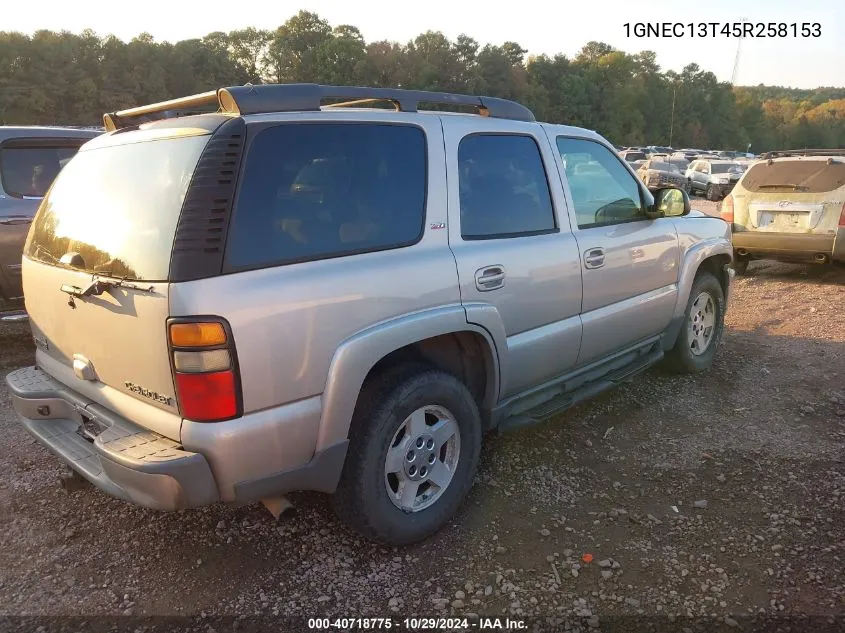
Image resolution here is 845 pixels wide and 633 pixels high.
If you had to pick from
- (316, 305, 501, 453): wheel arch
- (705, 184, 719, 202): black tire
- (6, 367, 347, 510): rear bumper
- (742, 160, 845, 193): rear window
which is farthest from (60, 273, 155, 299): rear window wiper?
(705, 184, 719, 202): black tire

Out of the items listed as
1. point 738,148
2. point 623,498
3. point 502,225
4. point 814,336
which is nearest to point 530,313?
point 502,225

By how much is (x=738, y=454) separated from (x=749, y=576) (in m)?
1.20

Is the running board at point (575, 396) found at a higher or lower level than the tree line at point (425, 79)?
lower

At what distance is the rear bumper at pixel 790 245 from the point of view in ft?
25.0

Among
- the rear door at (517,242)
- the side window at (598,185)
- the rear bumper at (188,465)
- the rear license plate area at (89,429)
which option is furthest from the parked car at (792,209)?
the rear license plate area at (89,429)

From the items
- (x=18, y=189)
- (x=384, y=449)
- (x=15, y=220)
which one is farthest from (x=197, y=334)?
(x=18, y=189)

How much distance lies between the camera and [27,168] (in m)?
5.73

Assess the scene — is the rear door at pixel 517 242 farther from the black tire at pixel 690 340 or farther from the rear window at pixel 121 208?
the black tire at pixel 690 340

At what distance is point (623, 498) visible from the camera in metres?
3.22

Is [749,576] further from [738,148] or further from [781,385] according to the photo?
[738,148]

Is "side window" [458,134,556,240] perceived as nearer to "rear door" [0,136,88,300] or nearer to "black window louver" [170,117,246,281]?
"black window louver" [170,117,246,281]

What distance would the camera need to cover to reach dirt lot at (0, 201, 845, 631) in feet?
8.17

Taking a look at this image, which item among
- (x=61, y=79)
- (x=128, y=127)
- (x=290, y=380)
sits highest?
(x=61, y=79)

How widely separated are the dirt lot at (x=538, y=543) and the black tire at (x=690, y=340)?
737 mm
